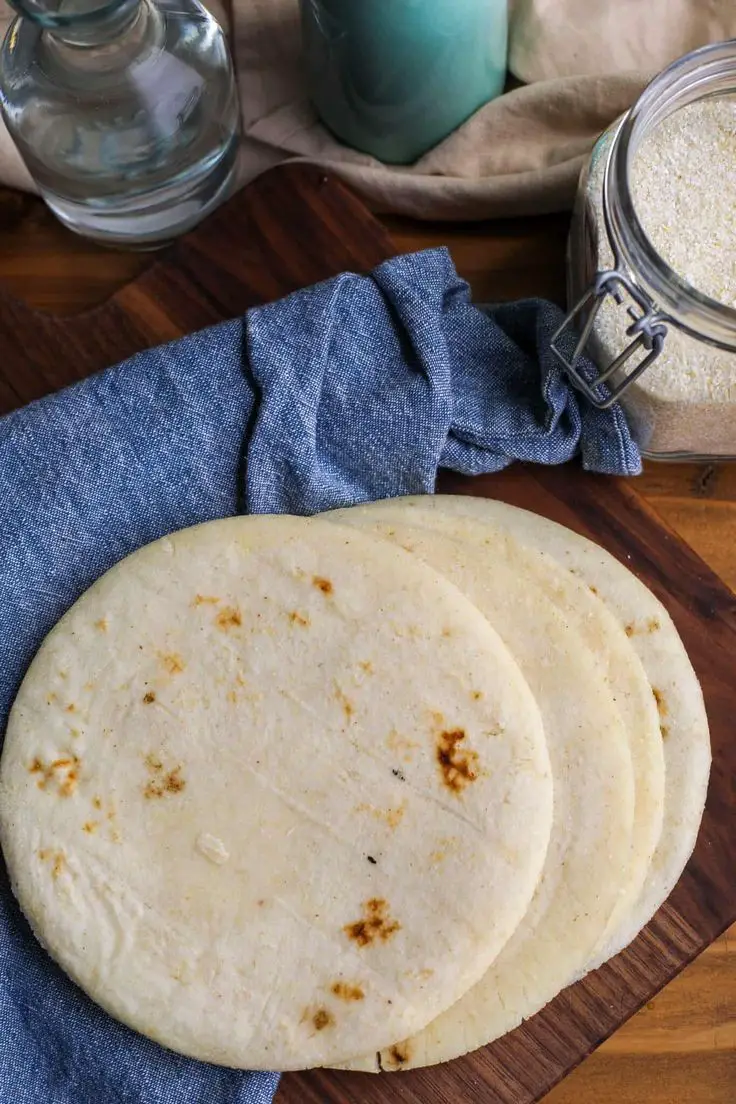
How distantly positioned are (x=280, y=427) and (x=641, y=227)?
1.64 feet

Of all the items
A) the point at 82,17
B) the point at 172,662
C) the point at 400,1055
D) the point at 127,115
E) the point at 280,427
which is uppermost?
the point at 82,17

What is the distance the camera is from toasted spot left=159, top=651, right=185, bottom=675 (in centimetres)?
124

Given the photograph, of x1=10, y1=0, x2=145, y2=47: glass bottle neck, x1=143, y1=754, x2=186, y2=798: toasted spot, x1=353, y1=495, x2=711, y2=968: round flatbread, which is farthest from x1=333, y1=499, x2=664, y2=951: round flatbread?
x1=10, y1=0, x2=145, y2=47: glass bottle neck

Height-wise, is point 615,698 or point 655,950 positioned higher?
point 615,698

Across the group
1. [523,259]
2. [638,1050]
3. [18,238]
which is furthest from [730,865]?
[18,238]

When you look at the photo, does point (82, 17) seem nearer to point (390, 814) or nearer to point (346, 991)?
point (390, 814)

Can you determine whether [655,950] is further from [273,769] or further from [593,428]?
[593,428]

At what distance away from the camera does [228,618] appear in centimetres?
126

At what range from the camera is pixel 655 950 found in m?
1.33

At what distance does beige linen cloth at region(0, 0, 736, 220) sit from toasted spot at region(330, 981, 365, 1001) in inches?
42.5

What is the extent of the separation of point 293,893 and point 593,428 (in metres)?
0.70

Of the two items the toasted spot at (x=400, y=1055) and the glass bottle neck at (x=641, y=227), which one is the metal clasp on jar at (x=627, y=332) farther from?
the toasted spot at (x=400, y=1055)

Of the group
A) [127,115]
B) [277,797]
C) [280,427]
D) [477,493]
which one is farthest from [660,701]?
[127,115]

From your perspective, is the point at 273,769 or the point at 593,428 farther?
the point at 593,428
